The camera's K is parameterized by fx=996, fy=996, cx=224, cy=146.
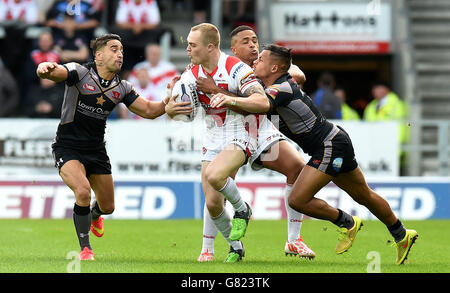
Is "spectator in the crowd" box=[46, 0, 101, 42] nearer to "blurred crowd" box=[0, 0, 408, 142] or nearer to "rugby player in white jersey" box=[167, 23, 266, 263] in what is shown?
"blurred crowd" box=[0, 0, 408, 142]

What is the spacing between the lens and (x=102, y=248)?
442 inches

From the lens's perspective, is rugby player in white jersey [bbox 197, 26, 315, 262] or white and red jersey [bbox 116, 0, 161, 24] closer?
rugby player in white jersey [bbox 197, 26, 315, 262]

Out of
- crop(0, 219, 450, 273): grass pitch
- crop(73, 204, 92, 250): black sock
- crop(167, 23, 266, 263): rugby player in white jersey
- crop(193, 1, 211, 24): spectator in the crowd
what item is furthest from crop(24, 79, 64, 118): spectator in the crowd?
crop(167, 23, 266, 263): rugby player in white jersey

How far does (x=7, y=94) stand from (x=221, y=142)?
32.8 feet

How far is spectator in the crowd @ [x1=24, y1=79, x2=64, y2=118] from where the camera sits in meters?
17.7

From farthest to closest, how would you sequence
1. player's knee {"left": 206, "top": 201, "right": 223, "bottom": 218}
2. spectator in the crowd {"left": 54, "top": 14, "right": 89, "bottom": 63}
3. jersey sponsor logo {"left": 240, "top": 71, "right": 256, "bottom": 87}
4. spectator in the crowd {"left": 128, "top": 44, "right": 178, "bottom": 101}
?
1. spectator in the crowd {"left": 54, "top": 14, "right": 89, "bottom": 63}
2. spectator in the crowd {"left": 128, "top": 44, "right": 178, "bottom": 101}
3. player's knee {"left": 206, "top": 201, "right": 223, "bottom": 218}
4. jersey sponsor logo {"left": 240, "top": 71, "right": 256, "bottom": 87}

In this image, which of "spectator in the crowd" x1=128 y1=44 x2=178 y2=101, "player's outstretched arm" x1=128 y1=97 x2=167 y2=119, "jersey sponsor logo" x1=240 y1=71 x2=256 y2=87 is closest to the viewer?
"jersey sponsor logo" x1=240 y1=71 x2=256 y2=87

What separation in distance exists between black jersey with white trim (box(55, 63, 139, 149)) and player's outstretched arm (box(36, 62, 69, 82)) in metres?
0.19

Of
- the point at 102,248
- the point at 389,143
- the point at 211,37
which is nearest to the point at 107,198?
the point at 102,248

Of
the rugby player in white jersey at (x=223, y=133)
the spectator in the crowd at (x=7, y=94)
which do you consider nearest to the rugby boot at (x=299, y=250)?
the rugby player in white jersey at (x=223, y=133)

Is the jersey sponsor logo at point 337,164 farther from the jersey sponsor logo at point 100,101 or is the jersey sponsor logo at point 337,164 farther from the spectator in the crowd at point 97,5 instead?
the spectator in the crowd at point 97,5

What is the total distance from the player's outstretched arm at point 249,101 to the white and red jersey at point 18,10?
11.5 m

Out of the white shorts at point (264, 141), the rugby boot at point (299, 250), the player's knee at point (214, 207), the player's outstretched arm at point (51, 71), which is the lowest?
the rugby boot at point (299, 250)

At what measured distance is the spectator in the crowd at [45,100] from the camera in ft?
58.2
